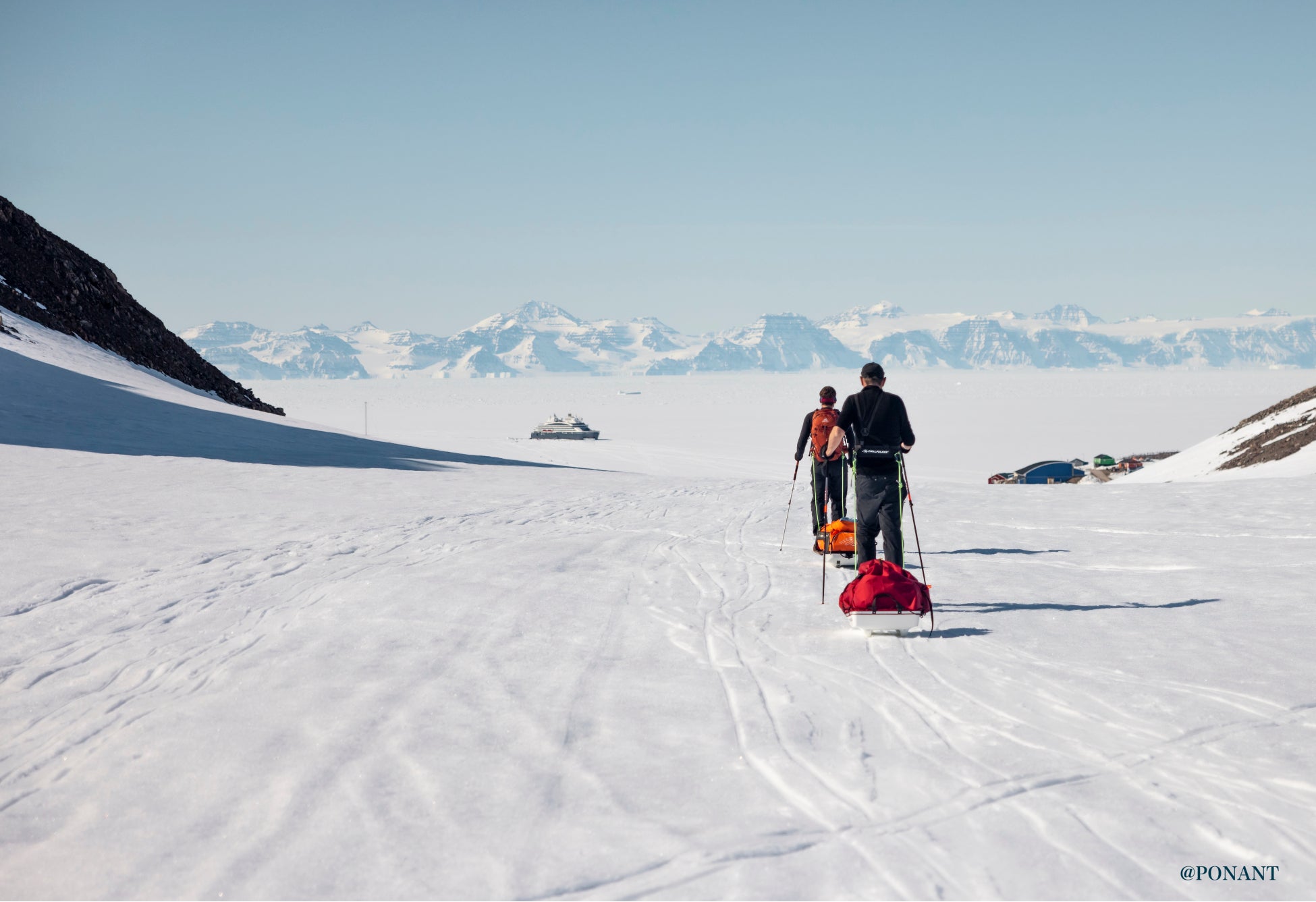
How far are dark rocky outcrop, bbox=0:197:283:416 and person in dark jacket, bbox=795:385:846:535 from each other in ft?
120

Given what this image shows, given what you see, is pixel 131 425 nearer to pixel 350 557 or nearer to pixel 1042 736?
pixel 350 557

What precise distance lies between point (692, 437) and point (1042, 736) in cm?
7943

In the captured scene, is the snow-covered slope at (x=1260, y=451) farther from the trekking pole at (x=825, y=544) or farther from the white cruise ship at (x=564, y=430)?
the white cruise ship at (x=564, y=430)

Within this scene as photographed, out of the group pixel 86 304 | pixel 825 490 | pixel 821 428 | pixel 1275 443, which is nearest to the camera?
pixel 821 428

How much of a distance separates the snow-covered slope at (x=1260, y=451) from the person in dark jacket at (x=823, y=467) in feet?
65.6

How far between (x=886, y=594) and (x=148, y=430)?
20.4 metres

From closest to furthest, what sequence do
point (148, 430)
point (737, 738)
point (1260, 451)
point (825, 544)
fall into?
point (737, 738), point (825, 544), point (148, 430), point (1260, 451)

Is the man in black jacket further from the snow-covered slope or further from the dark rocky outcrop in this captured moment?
the dark rocky outcrop

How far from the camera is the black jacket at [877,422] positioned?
7594 millimetres

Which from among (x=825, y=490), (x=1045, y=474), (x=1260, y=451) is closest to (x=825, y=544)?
(x=825, y=490)

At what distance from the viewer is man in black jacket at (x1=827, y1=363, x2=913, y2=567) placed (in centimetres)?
760

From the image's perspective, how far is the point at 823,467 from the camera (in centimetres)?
1070

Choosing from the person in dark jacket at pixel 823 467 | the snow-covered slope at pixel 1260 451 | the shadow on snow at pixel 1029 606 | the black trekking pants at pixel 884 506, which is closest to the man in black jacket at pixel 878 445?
the black trekking pants at pixel 884 506

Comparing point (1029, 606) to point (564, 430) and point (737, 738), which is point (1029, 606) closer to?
point (737, 738)
